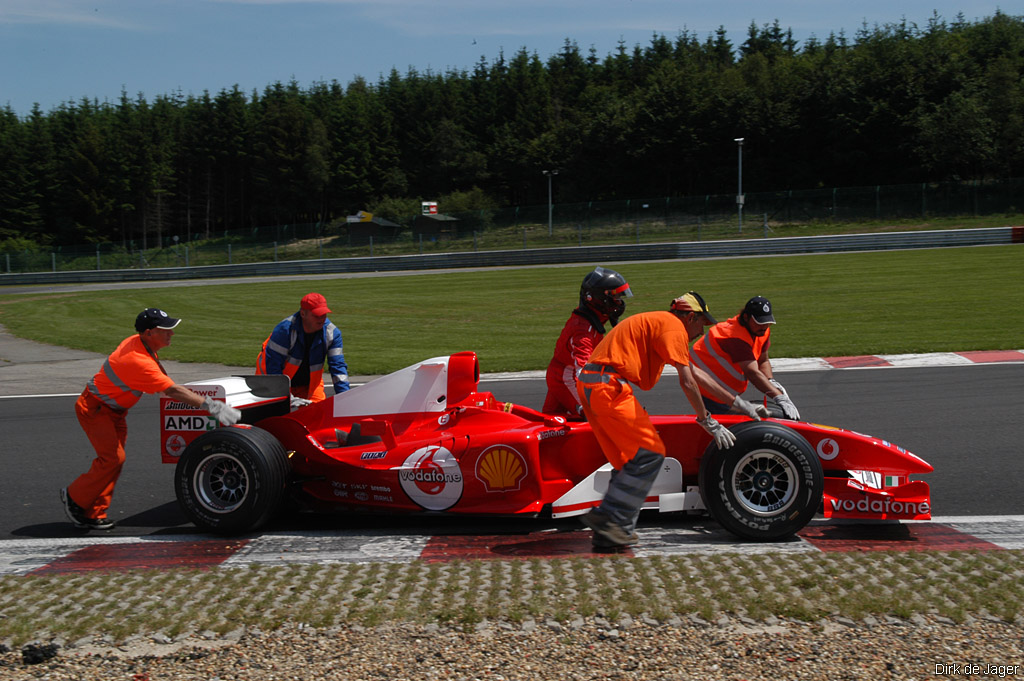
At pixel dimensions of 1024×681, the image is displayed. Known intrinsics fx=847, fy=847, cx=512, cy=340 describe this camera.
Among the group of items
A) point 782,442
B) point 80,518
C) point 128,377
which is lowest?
point 80,518

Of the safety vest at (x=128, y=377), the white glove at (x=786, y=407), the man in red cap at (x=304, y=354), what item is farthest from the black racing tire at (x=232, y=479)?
the white glove at (x=786, y=407)

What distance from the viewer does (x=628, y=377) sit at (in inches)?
205

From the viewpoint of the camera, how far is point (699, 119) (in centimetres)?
7362

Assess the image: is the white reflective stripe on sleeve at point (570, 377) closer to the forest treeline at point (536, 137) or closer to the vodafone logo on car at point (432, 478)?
the vodafone logo on car at point (432, 478)

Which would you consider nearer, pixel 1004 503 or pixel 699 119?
pixel 1004 503

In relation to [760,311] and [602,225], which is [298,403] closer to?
[760,311]

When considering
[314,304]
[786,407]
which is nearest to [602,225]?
[314,304]

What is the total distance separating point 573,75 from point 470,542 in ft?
400

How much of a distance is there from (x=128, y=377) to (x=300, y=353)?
1522 mm

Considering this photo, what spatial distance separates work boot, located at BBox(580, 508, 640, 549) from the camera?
16.8ft

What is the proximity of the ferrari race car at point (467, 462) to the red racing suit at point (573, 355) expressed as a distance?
353 mm

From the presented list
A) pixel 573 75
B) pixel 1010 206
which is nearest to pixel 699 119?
pixel 1010 206

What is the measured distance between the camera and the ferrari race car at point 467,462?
527 cm

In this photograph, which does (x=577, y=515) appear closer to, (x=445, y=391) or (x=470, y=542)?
(x=470, y=542)
